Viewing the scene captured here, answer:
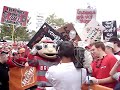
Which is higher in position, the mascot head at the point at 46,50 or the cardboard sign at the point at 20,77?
the mascot head at the point at 46,50

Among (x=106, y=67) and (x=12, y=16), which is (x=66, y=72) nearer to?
(x=106, y=67)

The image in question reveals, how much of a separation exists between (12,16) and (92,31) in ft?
12.0

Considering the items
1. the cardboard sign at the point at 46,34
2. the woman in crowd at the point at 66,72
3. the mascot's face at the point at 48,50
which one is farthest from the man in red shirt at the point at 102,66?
the cardboard sign at the point at 46,34

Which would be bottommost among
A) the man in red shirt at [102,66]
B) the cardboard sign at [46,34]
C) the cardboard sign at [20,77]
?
the cardboard sign at [20,77]

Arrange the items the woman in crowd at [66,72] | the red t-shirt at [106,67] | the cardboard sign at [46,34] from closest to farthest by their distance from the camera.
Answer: the woman in crowd at [66,72]
the red t-shirt at [106,67]
the cardboard sign at [46,34]

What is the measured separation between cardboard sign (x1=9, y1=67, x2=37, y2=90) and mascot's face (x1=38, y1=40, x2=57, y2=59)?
386 mm

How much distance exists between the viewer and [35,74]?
21.9 ft

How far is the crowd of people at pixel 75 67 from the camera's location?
3.66 meters

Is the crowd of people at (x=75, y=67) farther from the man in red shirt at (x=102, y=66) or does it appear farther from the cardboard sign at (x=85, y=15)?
the cardboard sign at (x=85, y=15)

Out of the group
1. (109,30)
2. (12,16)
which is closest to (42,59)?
(109,30)

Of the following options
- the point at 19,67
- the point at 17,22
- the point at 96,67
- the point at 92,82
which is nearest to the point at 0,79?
the point at 19,67

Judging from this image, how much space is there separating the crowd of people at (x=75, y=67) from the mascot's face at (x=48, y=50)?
0.39 m

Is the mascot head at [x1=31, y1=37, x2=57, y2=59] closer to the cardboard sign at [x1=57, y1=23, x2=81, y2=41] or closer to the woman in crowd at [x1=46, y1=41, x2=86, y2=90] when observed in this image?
the cardboard sign at [x1=57, y1=23, x2=81, y2=41]

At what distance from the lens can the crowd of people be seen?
3656 millimetres
